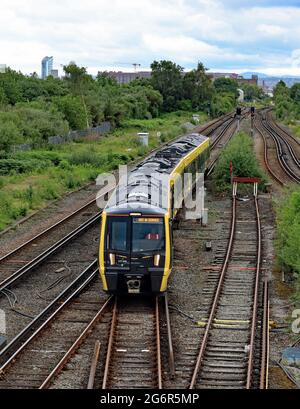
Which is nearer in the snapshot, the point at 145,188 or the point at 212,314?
the point at 212,314

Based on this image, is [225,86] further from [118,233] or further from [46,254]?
[118,233]

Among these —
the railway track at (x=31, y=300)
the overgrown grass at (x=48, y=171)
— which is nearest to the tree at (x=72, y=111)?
the overgrown grass at (x=48, y=171)

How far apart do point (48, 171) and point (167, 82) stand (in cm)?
7183

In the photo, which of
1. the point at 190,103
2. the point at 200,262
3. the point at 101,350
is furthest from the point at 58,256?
the point at 190,103

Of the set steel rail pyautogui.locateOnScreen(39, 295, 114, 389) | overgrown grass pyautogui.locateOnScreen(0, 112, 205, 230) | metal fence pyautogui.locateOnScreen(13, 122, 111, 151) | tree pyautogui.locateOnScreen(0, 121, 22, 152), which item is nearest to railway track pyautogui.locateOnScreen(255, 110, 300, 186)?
overgrown grass pyautogui.locateOnScreen(0, 112, 205, 230)

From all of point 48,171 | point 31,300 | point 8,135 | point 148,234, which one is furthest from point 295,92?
point 31,300

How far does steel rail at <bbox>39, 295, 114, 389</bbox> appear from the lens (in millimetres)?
11195

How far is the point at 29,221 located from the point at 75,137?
106ft

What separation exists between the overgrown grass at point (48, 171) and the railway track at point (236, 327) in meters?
9.41

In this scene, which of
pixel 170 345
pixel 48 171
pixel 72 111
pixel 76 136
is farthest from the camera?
pixel 72 111

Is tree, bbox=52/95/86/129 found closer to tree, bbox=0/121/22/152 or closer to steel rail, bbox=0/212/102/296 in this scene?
tree, bbox=0/121/22/152

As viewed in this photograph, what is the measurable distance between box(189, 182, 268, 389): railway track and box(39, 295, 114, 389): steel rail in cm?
217

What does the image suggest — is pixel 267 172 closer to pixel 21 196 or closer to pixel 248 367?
pixel 21 196

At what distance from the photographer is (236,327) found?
1420 centimetres
